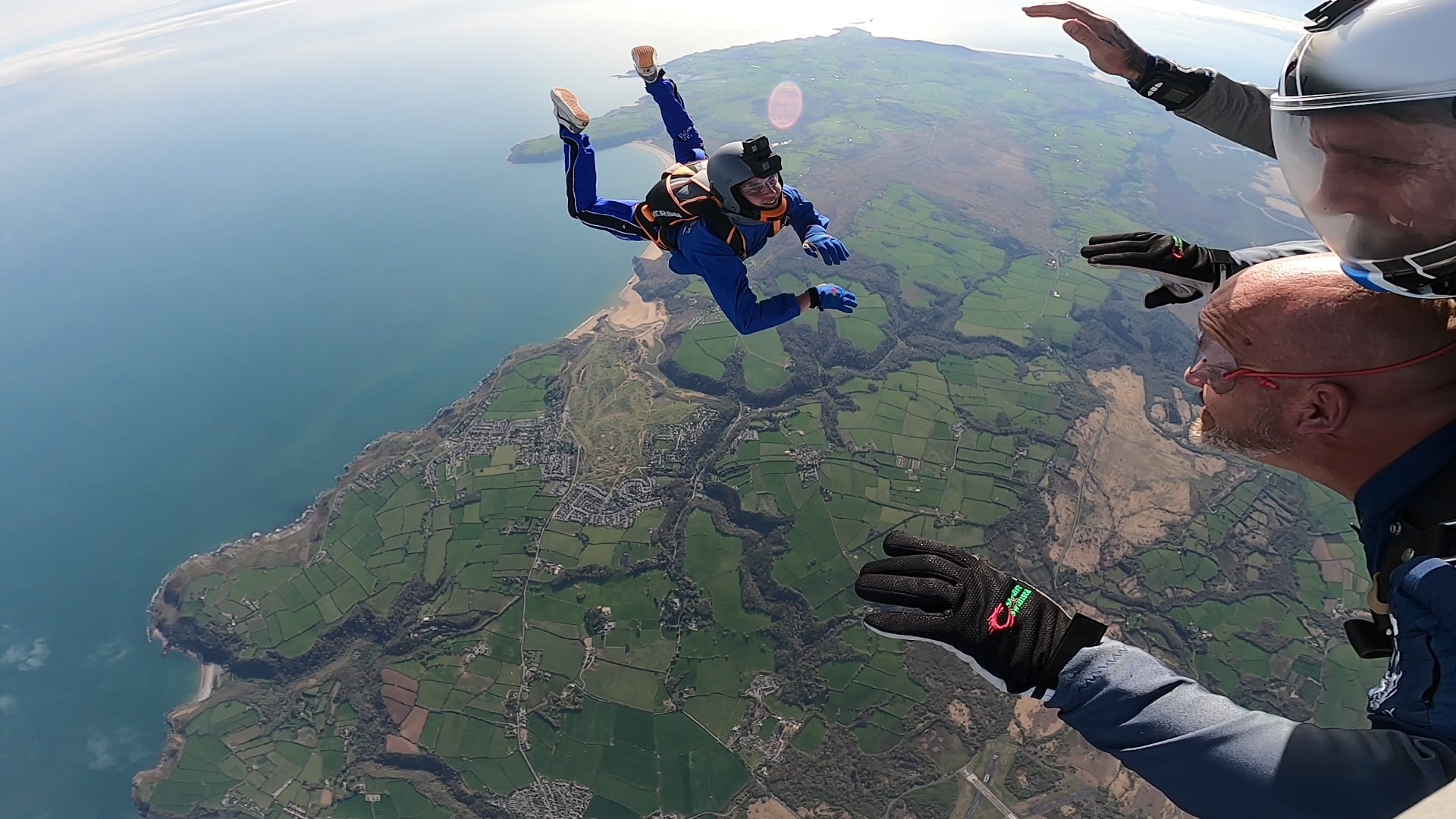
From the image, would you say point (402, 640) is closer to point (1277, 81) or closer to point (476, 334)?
point (476, 334)

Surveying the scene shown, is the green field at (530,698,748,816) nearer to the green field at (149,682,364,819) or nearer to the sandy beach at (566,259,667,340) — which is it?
the green field at (149,682,364,819)

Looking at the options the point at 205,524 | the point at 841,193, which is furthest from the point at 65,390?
the point at 841,193

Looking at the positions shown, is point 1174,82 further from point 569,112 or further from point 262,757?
point 262,757

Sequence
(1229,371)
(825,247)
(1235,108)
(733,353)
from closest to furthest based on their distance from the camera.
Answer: (1229,371)
(1235,108)
(825,247)
(733,353)

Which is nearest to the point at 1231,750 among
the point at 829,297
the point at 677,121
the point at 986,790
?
the point at 829,297

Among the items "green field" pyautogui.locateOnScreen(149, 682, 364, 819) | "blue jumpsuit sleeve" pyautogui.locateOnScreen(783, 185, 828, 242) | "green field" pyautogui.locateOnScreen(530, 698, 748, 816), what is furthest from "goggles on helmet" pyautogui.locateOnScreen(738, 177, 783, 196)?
"green field" pyautogui.locateOnScreen(149, 682, 364, 819)
